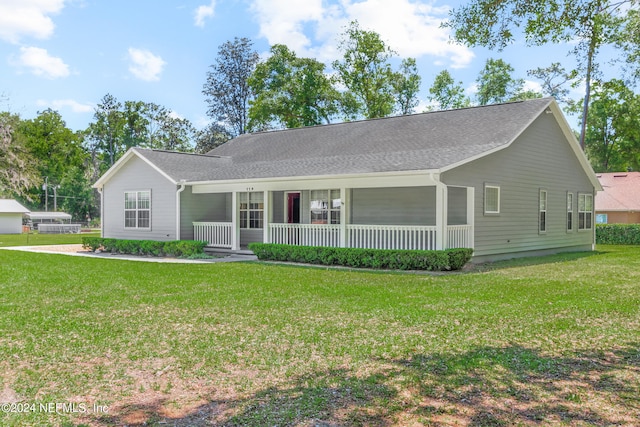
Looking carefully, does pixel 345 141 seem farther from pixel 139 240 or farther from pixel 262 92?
pixel 262 92

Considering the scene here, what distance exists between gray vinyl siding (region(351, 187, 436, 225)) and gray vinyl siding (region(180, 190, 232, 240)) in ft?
18.8

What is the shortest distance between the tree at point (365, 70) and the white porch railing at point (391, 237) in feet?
66.9

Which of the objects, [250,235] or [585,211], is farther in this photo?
[585,211]

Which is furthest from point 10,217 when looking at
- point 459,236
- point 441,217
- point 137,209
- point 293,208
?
point 441,217

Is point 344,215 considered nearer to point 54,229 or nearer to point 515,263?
point 515,263

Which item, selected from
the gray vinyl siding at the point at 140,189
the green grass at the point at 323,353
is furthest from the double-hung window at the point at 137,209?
the green grass at the point at 323,353

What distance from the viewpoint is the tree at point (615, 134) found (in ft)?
121

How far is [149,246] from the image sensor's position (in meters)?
18.6

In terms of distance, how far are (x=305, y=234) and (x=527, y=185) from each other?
7.55 m

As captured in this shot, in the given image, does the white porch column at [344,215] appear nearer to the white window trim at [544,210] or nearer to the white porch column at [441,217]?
the white porch column at [441,217]

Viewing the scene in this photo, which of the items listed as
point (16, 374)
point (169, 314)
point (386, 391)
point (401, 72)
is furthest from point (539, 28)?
point (401, 72)

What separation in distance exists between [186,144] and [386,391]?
2070 inches

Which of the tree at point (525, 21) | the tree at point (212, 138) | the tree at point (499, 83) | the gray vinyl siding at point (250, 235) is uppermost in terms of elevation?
the tree at point (499, 83)

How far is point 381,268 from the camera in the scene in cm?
1411
